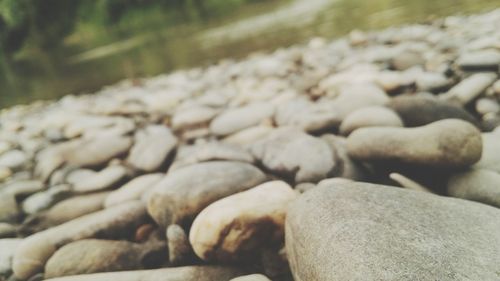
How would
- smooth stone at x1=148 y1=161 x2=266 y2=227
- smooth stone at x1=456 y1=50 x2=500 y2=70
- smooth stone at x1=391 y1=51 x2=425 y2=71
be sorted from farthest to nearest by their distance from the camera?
smooth stone at x1=391 y1=51 x2=425 y2=71 → smooth stone at x1=456 y1=50 x2=500 y2=70 → smooth stone at x1=148 y1=161 x2=266 y2=227

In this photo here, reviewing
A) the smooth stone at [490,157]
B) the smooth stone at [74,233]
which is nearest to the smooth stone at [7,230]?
the smooth stone at [74,233]

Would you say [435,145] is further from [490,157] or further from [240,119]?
[240,119]

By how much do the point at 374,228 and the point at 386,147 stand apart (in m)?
0.62

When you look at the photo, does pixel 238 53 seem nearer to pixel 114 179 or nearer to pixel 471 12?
pixel 471 12

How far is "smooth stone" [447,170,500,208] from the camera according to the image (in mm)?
1320

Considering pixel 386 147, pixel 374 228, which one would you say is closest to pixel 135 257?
pixel 374 228

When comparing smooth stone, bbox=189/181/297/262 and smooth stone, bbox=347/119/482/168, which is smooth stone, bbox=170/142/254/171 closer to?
smooth stone, bbox=189/181/297/262

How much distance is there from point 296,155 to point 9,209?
1738 mm

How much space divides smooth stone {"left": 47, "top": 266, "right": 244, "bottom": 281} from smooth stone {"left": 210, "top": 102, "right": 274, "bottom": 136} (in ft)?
4.54

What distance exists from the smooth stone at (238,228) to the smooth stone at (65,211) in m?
0.93

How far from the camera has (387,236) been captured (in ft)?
3.25

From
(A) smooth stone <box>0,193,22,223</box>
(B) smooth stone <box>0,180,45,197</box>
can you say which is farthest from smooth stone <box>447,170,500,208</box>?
(B) smooth stone <box>0,180,45,197</box>

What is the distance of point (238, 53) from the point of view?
7.27 meters

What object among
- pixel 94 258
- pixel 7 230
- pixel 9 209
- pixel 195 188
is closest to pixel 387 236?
pixel 195 188
